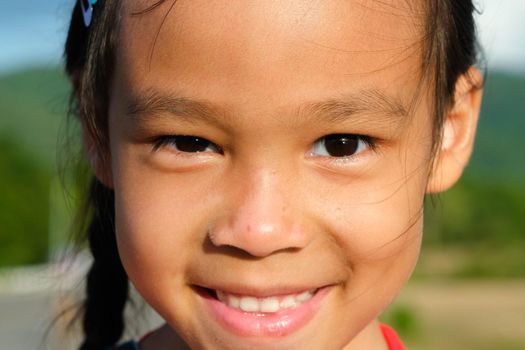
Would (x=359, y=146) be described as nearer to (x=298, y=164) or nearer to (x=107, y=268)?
(x=298, y=164)

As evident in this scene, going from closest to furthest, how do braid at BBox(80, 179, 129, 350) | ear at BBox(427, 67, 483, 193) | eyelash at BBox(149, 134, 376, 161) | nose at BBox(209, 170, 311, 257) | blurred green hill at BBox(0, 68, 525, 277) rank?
nose at BBox(209, 170, 311, 257) < eyelash at BBox(149, 134, 376, 161) < ear at BBox(427, 67, 483, 193) < braid at BBox(80, 179, 129, 350) < blurred green hill at BBox(0, 68, 525, 277)

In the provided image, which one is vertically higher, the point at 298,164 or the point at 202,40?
the point at 202,40

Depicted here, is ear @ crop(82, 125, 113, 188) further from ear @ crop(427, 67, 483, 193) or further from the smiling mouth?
ear @ crop(427, 67, 483, 193)

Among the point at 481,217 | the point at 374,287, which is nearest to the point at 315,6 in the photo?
the point at 374,287

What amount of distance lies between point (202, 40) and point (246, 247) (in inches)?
14.5

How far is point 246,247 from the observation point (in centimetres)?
155

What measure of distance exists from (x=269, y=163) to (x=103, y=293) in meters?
1.08

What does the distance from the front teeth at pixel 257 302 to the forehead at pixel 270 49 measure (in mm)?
353

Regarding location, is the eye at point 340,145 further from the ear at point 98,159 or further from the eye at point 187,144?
the ear at point 98,159

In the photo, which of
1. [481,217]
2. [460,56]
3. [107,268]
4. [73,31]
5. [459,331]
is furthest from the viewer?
[481,217]

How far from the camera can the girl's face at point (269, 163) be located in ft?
5.14

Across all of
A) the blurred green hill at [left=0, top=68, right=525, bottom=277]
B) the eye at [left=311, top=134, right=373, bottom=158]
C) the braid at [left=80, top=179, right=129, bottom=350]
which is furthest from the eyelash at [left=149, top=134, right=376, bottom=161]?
the blurred green hill at [left=0, top=68, right=525, bottom=277]

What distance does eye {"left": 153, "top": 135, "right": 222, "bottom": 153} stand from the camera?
5.40 ft

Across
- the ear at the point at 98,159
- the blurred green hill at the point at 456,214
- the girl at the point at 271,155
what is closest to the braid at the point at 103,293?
the ear at the point at 98,159
